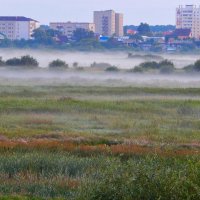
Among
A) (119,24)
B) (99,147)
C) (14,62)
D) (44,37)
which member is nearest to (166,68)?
(14,62)

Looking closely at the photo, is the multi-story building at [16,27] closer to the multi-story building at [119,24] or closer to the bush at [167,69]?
the multi-story building at [119,24]

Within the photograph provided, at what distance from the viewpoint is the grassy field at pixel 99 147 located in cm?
1371

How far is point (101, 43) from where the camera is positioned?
14350 cm

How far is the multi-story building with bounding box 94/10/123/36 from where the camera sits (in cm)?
19012

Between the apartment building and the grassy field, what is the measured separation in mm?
129576

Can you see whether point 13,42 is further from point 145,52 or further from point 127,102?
point 127,102

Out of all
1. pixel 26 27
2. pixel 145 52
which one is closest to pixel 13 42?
pixel 26 27

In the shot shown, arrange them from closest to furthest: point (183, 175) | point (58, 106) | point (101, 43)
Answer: point (183, 175)
point (58, 106)
point (101, 43)

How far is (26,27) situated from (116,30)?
34028mm

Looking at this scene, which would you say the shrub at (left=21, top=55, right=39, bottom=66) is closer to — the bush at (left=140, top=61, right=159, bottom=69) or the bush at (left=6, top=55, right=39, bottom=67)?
the bush at (left=6, top=55, right=39, bottom=67)

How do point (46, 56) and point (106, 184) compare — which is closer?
point (106, 184)

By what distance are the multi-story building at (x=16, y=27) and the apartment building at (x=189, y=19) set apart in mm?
36515

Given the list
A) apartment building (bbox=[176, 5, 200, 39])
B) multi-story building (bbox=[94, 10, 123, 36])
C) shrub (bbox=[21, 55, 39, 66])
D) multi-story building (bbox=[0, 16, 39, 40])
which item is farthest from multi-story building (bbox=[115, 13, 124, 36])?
shrub (bbox=[21, 55, 39, 66])

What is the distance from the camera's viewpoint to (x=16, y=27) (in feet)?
550
